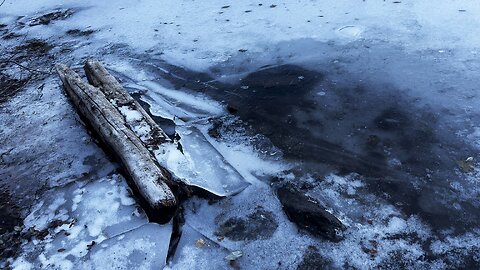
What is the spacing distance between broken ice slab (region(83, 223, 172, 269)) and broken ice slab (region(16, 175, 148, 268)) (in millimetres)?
56

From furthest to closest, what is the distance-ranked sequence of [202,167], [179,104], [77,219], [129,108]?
[179,104]
[129,108]
[202,167]
[77,219]

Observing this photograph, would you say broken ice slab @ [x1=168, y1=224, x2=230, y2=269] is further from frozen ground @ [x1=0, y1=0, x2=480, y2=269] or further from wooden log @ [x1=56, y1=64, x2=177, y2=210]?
wooden log @ [x1=56, y1=64, x2=177, y2=210]

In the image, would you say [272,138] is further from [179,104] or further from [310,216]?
[179,104]

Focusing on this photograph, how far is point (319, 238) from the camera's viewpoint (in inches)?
88.0

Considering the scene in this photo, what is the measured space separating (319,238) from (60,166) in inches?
76.2

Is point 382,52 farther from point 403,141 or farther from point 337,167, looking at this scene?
point 337,167

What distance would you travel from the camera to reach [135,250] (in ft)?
7.47

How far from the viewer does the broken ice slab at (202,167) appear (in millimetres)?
2637

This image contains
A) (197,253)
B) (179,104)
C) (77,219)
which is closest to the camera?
(197,253)

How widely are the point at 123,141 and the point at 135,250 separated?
83 cm

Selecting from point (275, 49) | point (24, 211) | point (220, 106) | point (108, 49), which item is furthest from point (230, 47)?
point (24, 211)

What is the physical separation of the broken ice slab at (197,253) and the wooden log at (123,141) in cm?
23

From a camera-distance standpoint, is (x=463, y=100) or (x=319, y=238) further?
(x=463, y=100)

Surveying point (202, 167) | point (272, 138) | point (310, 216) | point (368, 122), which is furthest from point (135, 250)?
point (368, 122)
